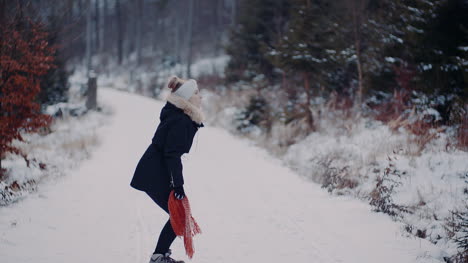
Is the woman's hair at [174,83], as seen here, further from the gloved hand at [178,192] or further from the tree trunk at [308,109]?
the tree trunk at [308,109]

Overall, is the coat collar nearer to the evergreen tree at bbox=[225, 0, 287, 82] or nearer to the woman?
the woman

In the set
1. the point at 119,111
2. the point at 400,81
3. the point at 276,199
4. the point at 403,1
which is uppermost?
the point at 403,1

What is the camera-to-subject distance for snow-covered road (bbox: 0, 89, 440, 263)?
13.1 ft

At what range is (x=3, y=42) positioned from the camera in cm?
591

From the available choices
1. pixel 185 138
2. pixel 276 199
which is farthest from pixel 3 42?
pixel 276 199

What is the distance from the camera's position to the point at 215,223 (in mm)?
4992

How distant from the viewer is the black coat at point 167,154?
3.25 m

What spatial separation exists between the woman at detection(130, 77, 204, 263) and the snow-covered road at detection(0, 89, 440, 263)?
0.27m

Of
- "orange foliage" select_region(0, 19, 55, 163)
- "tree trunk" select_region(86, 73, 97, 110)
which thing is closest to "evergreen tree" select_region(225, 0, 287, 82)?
"tree trunk" select_region(86, 73, 97, 110)

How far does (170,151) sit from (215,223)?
6.92ft

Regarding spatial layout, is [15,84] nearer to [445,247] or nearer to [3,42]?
[3,42]

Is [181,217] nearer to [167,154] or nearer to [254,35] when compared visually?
[167,154]

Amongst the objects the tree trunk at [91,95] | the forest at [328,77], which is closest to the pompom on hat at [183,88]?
the forest at [328,77]

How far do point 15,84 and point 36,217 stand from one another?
8.97 feet
